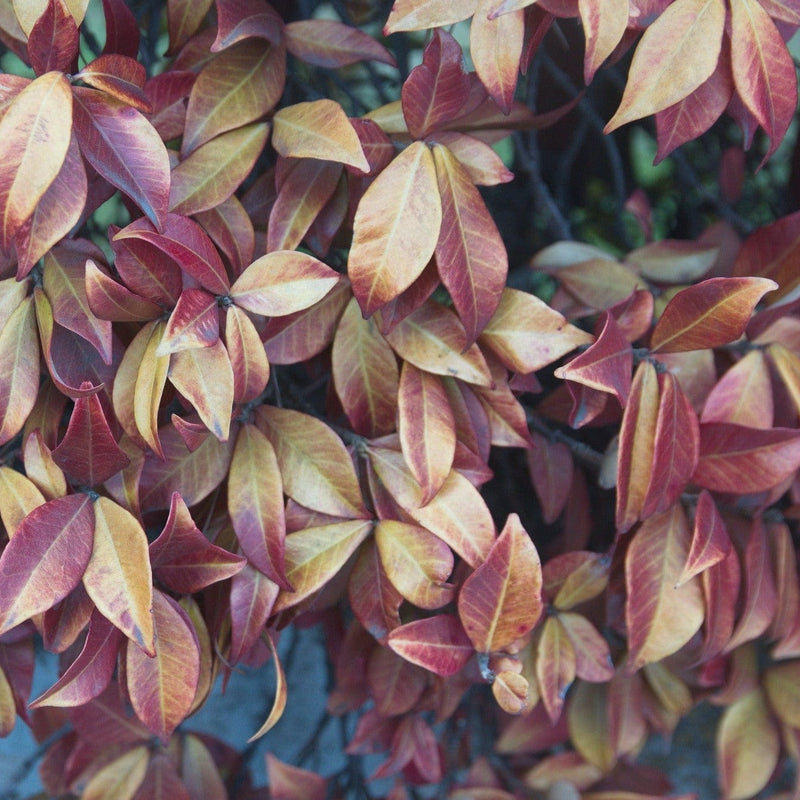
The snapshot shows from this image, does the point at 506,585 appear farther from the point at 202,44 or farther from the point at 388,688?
the point at 202,44

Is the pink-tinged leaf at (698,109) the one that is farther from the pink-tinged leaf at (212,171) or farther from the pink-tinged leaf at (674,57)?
the pink-tinged leaf at (212,171)

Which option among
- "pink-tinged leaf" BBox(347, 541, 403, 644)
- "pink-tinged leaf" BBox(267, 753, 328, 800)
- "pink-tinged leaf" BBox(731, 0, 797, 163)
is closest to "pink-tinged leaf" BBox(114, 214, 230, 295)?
"pink-tinged leaf" BBox(347, 541, 403, 644)

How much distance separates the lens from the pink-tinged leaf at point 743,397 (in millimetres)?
580

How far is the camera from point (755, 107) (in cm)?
49

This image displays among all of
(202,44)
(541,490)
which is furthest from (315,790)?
(202,44)

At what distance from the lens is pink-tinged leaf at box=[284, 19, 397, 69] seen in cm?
55

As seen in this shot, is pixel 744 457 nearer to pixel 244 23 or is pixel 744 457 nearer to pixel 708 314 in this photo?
pixel 708 314

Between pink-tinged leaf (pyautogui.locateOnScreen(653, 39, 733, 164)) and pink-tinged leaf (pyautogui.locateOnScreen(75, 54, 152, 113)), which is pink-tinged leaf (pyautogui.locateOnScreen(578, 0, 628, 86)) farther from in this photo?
pink-tinged leaf (pyautogui.locateOnScreen(75, 54, 152, 113))

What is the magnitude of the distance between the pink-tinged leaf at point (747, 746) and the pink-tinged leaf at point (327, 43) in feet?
2.10

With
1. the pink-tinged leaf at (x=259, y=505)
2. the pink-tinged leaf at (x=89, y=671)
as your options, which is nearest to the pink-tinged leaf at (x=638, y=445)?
the pink-tinged leaf at (x=259, y=505)

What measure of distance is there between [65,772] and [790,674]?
64cm

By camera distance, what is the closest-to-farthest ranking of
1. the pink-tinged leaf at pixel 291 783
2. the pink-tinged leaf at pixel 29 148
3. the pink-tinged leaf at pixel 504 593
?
the pink-tinged leaf at pixel 29 148, the pink-tinged leaf at pixel 504 593, the pink-tinged leaf at pixel 291 783

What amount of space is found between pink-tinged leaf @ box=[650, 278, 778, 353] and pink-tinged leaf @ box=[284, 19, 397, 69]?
0.82 ft

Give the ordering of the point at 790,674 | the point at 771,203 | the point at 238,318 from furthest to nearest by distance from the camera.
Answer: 1. the point at 771,203
2. the point at 790,674
3. the point at 238,318
